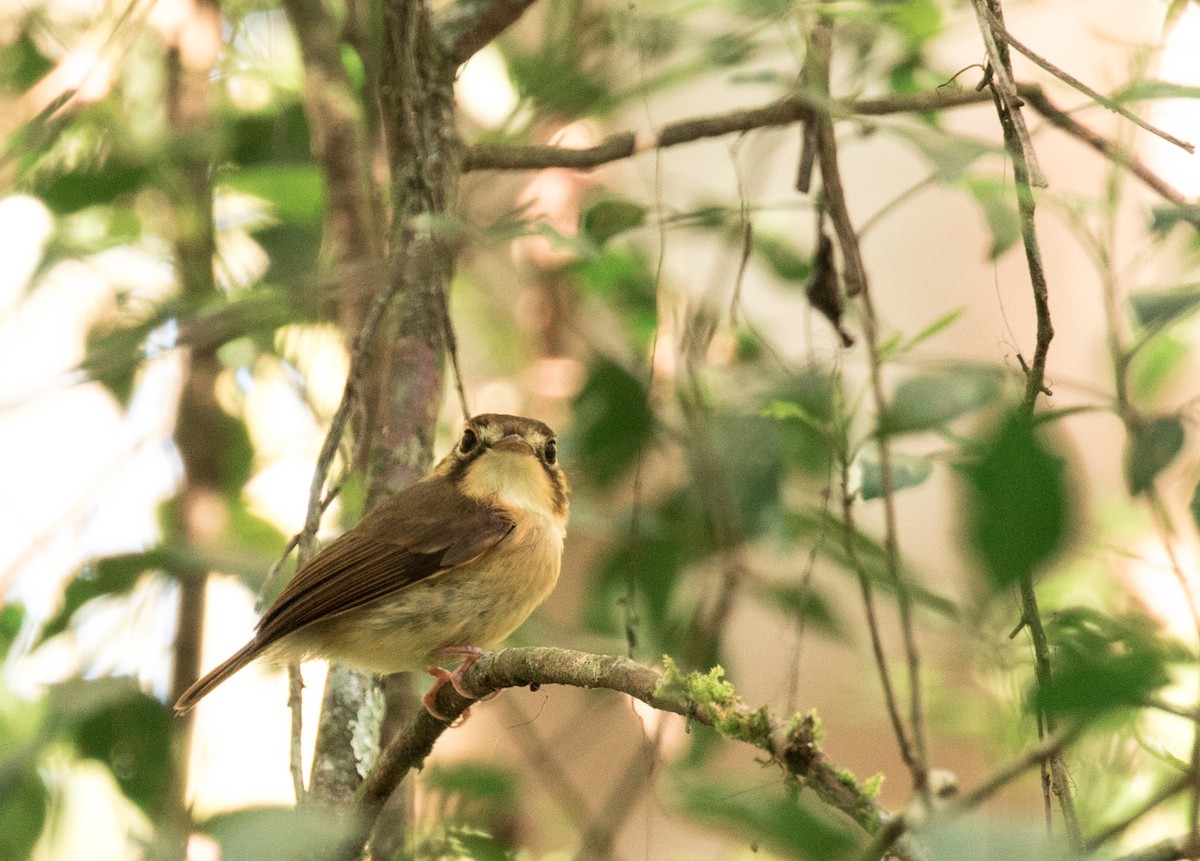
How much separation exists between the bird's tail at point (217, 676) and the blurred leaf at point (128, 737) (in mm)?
127

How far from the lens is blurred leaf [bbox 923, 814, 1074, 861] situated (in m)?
0.86

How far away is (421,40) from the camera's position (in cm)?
312

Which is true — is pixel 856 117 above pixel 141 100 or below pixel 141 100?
below

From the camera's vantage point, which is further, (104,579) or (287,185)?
(287,185)

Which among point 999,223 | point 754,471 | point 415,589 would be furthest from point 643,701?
point 415,589

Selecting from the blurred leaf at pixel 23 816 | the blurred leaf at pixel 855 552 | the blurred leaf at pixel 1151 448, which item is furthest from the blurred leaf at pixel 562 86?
the blurred leaf at pixel 23 816

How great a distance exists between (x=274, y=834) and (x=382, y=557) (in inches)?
83.7

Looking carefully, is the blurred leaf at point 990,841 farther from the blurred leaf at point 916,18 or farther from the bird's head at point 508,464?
the bird's head at point 508,464

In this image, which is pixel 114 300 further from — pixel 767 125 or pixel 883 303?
pixel 883 303

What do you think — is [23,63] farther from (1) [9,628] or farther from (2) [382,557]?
(2) [382,557]

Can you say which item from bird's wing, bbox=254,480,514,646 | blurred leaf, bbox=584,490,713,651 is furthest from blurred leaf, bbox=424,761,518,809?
blurred leaf, bbox=584,490,713,651

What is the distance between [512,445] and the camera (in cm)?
349

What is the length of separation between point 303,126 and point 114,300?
0.82 meters

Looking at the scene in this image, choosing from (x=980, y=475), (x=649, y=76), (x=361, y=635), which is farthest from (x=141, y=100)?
(x=980, y=475)
